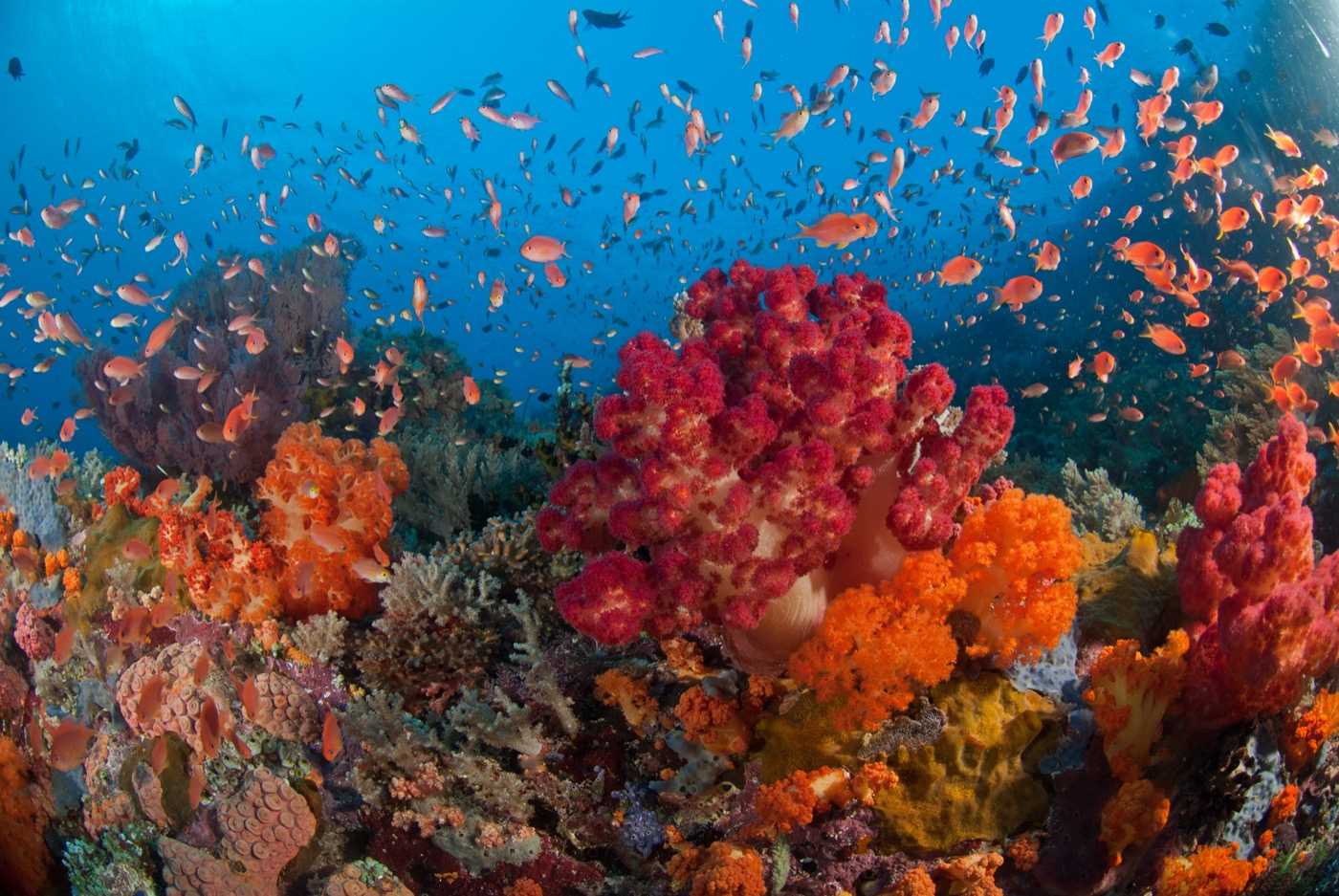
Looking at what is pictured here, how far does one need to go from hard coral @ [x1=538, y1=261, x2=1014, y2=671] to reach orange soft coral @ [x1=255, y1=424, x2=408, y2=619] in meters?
3.06

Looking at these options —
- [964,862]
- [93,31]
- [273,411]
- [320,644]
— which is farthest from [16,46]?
[964,862]

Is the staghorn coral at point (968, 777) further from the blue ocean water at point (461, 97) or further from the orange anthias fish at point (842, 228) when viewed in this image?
the blue ocean water at point (461, 97)

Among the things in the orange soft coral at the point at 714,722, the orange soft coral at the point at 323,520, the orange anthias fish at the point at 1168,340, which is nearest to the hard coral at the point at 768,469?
the orange soft coral at the point at 714,722

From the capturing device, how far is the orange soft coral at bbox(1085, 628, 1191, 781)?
114 inches

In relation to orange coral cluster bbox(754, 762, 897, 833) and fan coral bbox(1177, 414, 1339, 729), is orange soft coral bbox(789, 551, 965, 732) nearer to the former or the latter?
orange coral cluster bbox(754, 762, 897, 833)

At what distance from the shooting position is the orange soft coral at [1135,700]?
2.90 metres

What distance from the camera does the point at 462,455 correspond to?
8.38m

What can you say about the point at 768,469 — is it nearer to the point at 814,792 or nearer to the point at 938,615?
the point at 938,615

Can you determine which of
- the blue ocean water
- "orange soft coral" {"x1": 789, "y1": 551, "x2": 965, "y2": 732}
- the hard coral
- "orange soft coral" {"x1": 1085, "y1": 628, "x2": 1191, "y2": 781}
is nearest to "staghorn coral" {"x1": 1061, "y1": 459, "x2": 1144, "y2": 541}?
"orange soft coral" {"x1": 1085, "y1": 628, "x2": 1191, "y2": 781}

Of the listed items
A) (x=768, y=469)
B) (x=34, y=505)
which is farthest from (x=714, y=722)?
(x=34, y=505)

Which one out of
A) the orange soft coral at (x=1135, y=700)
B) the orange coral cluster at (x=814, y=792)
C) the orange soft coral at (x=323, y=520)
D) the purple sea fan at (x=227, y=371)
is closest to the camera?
the orange soft coral at (x=1135, y=700)

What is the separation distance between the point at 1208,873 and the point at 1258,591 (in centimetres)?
113

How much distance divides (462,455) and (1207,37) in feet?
188

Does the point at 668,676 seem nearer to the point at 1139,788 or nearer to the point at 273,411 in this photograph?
the point at 1139,788
